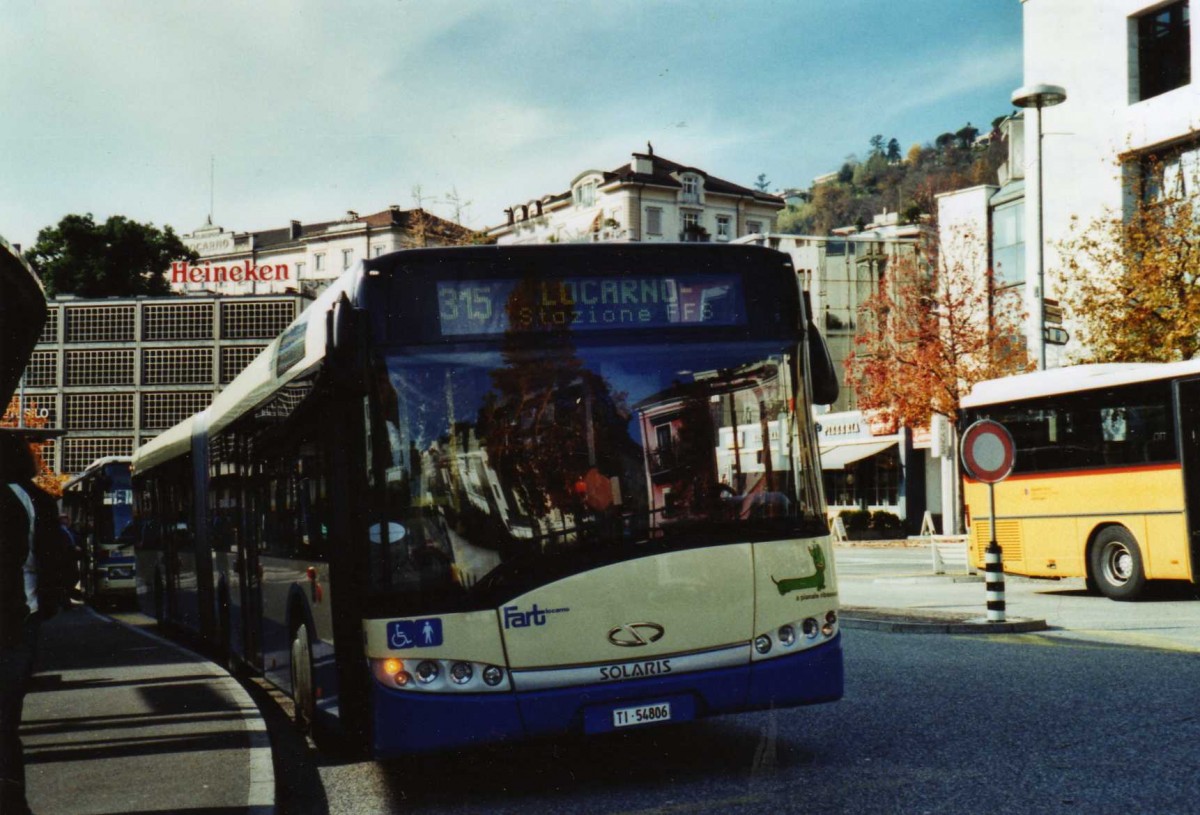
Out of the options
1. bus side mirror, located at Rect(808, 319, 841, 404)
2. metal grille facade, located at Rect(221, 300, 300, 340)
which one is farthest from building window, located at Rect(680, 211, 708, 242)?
bus side mirror, located at Rect(808, 319, 841, 404)

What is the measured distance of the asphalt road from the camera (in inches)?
269

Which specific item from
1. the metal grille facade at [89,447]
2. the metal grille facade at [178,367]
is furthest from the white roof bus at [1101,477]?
the metal grille facade at [89,447]

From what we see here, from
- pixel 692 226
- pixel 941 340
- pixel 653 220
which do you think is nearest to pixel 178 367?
pixel 653 220

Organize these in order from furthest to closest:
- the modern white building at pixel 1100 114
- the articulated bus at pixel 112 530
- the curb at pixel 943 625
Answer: the modern white building at pixel 1100 114
the articulated bus at pixel 112 530
the curb at pixel 943 625

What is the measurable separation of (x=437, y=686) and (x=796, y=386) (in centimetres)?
247

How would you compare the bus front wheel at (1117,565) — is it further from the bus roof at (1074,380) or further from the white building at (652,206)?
the white building at (652,206)

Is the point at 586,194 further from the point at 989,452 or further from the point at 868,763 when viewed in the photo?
the point at 868,763

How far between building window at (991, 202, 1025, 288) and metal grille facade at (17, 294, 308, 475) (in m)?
60.2

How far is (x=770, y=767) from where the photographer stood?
25.3 ft

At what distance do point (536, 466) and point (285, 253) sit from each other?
138 m

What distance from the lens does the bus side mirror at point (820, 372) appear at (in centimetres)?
790

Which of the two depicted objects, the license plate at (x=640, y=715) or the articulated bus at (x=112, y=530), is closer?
the license plate at (x=640, y=715)

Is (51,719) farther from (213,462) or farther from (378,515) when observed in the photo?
(378,515)

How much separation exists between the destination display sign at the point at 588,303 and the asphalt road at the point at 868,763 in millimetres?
2380
